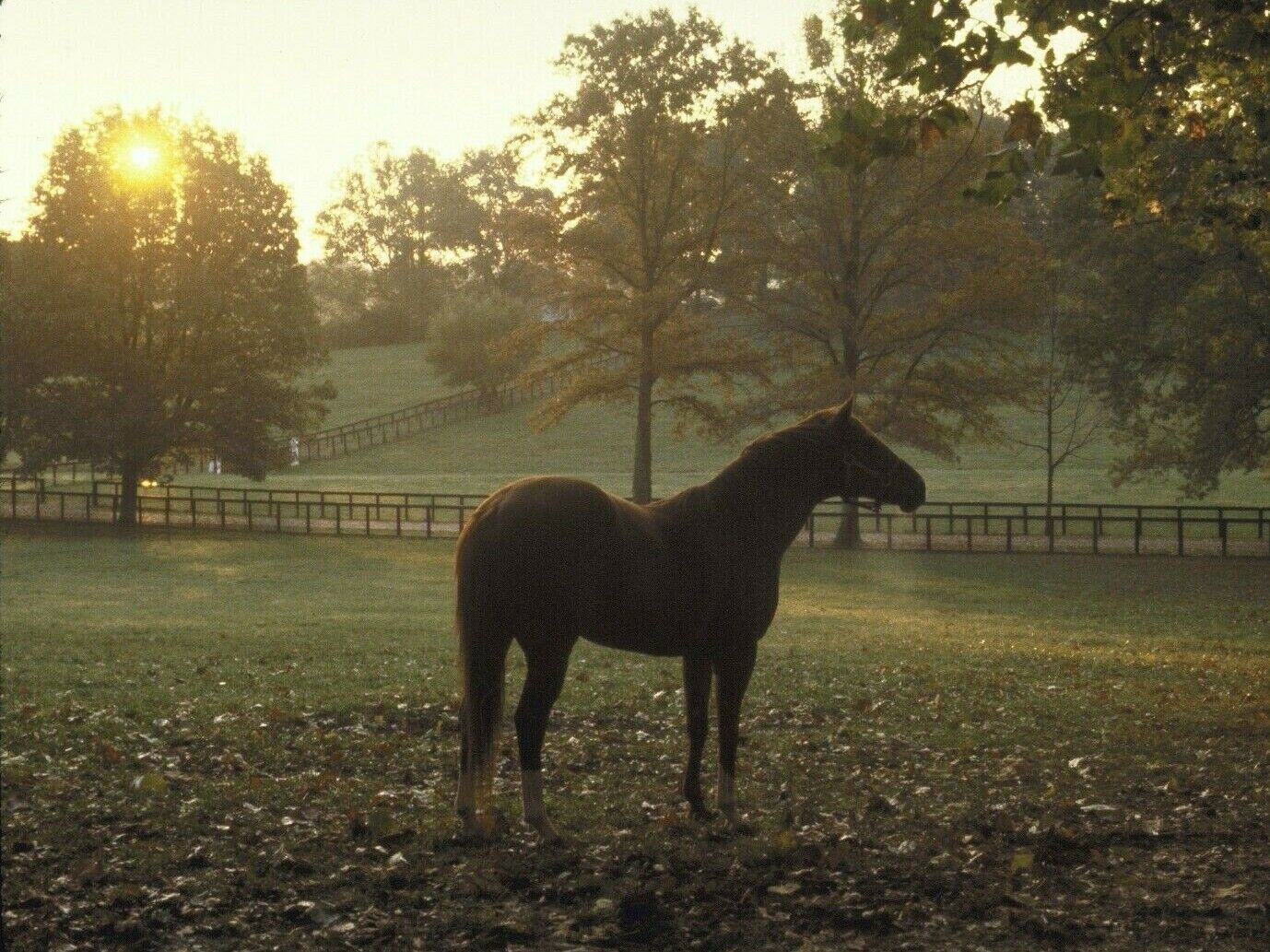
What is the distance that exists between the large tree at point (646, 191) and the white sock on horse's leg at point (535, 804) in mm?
27539

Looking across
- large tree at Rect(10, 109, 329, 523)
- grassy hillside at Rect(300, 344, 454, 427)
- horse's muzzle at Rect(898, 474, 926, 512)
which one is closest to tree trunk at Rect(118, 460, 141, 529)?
large tree at Rect(10, 109, 329, 523)

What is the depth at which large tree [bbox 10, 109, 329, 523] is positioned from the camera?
129 ft

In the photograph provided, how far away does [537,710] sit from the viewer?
707 centimetres

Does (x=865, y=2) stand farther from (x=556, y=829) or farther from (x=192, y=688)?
(x=192, y=688)

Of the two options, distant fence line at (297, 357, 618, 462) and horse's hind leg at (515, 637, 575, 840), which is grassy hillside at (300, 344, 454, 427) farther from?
horse's hind leg at (515, 637, 575, 840)

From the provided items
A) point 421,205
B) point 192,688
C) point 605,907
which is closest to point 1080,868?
point 605,907

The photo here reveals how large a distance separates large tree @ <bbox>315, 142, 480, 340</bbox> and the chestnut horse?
95294mm

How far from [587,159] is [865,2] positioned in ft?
89.8

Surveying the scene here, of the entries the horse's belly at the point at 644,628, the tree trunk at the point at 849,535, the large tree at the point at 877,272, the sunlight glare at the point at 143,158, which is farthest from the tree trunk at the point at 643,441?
the horse's belly at the point at 644,628

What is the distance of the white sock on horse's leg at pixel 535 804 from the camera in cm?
710

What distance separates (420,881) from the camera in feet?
20.6

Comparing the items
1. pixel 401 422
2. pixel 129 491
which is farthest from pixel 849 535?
pixel 401 422

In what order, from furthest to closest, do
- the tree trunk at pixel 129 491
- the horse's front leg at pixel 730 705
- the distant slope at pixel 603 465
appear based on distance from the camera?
the distant slope at pixel 603 465
the tree trunk at pixel 129 491
the horse's front leg at pixel 730 705

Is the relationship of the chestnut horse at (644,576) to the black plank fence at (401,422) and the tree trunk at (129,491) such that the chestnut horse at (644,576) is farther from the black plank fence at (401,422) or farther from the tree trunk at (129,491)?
the black plank fence at (401,422)
